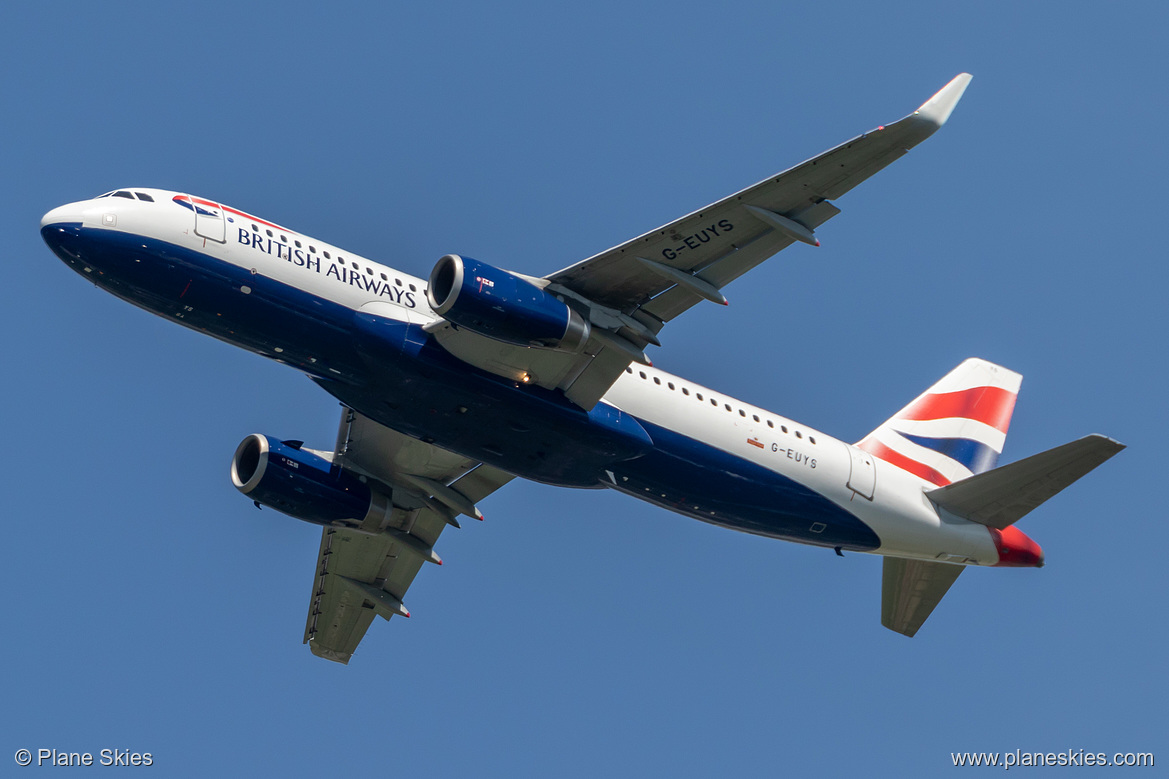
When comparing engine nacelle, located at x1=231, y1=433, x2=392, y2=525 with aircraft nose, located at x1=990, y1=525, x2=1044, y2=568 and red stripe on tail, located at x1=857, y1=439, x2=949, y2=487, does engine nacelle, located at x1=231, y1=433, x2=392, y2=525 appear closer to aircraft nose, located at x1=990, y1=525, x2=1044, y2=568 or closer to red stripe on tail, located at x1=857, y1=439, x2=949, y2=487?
red stripe on tail, located at x1=857, y1=439, x2=949, y2=487

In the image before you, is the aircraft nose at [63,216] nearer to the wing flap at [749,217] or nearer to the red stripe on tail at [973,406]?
the wing flap at [749,217]

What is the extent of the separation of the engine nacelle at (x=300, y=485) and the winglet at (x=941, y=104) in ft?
64.0

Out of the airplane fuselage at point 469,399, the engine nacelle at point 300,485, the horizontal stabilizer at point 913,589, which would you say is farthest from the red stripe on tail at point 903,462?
the engine nacelle at point 300,485

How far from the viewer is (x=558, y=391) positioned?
33094 millimetres

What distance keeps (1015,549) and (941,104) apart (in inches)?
609

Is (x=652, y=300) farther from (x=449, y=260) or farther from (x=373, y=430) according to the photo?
(x=373, y=430)

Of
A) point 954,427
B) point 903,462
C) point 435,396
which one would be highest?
point 954,427

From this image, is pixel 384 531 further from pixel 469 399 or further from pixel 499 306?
pixel 499 306

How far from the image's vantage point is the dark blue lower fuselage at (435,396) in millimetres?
30703

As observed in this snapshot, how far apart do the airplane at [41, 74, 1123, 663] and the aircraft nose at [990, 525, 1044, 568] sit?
0.19 feet

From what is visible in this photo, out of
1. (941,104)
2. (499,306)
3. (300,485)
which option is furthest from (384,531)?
(941,104)

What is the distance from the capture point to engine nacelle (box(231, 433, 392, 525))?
37.2 meters

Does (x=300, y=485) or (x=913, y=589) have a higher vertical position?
(x=300, y=485)

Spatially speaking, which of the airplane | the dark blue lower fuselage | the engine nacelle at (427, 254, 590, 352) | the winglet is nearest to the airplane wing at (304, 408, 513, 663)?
the airplane
